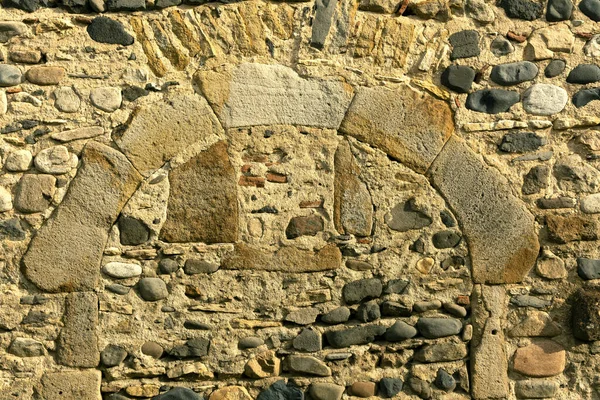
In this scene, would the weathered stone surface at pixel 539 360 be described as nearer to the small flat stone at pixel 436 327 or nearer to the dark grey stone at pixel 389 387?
the small flat stone at pixel 436 327

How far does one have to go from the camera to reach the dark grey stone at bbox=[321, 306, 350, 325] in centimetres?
347

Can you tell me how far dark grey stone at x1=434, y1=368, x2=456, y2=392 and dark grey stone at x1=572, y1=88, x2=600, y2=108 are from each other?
141 centimetres

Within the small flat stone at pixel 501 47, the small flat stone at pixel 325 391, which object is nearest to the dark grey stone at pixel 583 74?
the small flat stone at pixel 501 47

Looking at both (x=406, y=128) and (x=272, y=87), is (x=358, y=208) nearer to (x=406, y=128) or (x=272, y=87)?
(x=406, y=128)

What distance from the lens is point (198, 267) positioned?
3.45 metres

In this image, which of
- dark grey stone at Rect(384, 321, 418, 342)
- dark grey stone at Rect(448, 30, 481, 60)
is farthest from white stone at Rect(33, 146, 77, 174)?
dark grey stone at Rect(448, 30, 481, 60)

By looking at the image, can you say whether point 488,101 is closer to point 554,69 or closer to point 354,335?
point 554,69

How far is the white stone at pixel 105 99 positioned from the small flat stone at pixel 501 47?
178cm

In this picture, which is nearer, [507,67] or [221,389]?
[221,389]

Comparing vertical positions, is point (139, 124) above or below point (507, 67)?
below

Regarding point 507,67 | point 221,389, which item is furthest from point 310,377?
point 507,67

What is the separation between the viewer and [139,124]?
3.47m

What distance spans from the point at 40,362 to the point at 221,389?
2.58ft

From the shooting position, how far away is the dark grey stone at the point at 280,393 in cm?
341
